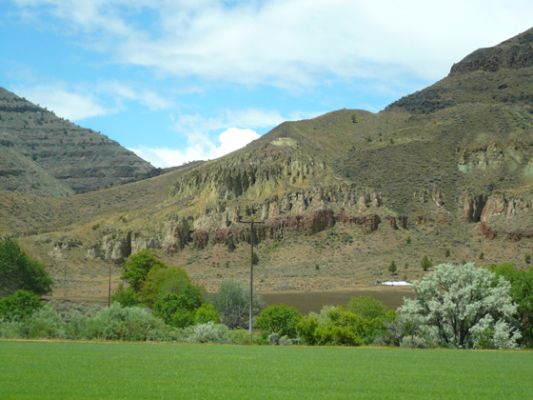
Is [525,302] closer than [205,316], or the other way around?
[525,302]

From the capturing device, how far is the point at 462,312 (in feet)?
160

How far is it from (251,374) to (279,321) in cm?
3029

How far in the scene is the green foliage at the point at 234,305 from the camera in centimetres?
7225

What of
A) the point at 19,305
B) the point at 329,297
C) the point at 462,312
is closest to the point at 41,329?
the point at 19,305

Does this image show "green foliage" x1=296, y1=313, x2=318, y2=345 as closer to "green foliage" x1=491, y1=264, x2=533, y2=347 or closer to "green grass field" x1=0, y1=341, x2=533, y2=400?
"green grass field" x1=0, y1=341, x2=533, y2=400

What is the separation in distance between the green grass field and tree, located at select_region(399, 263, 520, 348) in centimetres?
972

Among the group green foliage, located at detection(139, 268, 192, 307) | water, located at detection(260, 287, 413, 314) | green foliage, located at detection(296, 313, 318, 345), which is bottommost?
green foliage, located at detection(296, 313, 318, 345)

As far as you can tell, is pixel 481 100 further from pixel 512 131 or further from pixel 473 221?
pixel 473 221

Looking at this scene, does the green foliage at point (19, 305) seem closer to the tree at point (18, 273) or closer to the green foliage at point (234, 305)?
the green foliage at point (234, 305)

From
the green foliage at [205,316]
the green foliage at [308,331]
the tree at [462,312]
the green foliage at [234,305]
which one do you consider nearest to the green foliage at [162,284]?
the green foliage at [234,305]

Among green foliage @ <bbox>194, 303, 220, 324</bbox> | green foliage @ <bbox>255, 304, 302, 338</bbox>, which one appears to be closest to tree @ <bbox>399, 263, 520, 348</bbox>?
green foliage @ <bbox>255, 304, 302, 338</bbox>

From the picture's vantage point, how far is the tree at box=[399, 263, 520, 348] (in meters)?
47.3

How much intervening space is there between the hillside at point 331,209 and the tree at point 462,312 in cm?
5416

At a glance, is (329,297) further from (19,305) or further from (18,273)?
(19,305)
